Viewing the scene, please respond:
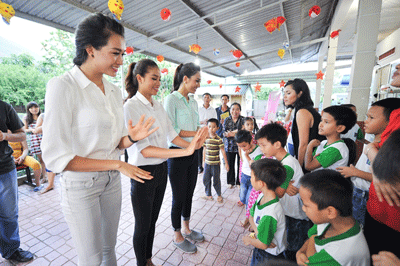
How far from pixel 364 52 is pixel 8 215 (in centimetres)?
605

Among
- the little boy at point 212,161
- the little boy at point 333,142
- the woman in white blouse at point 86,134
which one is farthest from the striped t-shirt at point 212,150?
the woman in white blouse at point 86,134

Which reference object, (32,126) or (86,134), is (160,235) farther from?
(32,126)

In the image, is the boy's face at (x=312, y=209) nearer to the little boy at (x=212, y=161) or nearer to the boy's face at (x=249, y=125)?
the little boy at (x=212, y=161)

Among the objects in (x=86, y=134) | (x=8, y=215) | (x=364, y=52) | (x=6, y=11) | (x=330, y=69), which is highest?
(x=6, y=11)

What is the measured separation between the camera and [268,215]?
125 centimetres

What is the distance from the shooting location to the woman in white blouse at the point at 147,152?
4.54ft

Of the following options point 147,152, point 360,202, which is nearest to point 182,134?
point 147,152

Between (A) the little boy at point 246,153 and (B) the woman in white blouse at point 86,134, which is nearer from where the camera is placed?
(B) the woman in white blouse at point 86,134

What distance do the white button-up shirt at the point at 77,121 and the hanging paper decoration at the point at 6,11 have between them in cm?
286

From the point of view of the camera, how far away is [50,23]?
4289mm

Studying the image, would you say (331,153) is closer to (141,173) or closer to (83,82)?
(141,173)

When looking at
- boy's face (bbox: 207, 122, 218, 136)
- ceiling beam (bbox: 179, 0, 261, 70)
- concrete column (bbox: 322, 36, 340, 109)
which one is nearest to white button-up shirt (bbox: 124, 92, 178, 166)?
boy's face (bbox: 207, 122, 218, 136)

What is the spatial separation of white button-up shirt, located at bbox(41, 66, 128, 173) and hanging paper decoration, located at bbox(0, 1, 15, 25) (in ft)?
9.37

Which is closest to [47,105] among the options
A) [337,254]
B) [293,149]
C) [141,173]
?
[141,173]
